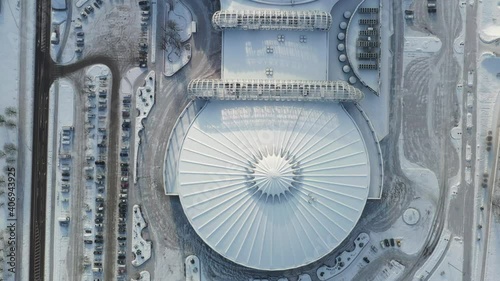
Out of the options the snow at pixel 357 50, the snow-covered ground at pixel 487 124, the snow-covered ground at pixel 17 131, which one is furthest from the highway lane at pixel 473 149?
the snow-covered ground at pixel 17 131

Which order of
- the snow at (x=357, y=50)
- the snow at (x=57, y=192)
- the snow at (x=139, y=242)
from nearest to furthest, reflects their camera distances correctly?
the snow at (x=357, y=50)
the snow at (x=139, y=242)
the snow at (x=57, y=192)

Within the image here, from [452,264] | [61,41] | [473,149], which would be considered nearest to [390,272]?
[452,264]

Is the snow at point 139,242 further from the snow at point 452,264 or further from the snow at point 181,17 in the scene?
the snow at point 452,264

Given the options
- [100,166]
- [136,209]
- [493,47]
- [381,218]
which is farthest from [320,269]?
[493,47]

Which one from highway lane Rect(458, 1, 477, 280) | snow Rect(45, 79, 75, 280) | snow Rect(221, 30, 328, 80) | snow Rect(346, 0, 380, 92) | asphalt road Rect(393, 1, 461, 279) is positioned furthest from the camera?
snow Rect(45, 79, 75, 280)

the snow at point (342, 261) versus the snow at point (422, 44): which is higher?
the snow at point (422, 44)

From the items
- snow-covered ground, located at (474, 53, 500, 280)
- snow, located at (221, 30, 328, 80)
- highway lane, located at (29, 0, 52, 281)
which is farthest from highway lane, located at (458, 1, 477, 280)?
highway lane, located at (29, 0, 52, 281)

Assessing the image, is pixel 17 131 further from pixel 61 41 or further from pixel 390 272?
pixel 390 272

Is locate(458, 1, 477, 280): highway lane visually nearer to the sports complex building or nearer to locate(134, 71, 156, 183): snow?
the sports complex building
